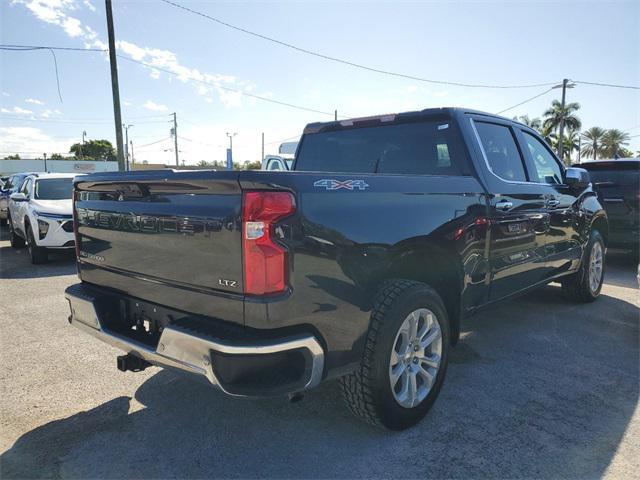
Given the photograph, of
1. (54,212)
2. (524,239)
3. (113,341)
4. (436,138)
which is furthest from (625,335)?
(54,212)

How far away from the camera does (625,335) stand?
176 inches

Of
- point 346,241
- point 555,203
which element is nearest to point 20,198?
point 346,241

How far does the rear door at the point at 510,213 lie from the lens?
3418mm

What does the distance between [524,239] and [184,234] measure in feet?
9.07

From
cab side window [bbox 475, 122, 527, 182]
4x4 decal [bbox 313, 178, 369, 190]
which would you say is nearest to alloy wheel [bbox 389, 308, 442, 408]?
4x4 decal [bbox 313, 178, 369, 190]

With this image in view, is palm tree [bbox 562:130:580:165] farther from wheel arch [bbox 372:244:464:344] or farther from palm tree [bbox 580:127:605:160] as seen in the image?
wheel arch [bbox 372:244:464:344]

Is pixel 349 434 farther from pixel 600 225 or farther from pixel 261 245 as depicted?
pixel 600 225

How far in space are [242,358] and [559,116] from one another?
5813 cm

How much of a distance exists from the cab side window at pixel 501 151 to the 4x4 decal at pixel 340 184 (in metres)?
1.55

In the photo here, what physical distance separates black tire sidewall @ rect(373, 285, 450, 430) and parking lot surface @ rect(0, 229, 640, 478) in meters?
0.11

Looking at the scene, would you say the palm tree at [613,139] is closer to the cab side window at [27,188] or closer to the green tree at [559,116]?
the green tree at [559,116]

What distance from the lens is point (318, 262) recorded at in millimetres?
2127

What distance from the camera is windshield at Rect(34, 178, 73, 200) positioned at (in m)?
8.80

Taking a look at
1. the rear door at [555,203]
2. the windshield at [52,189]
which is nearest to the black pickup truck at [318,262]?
the rear door at [555,203]
